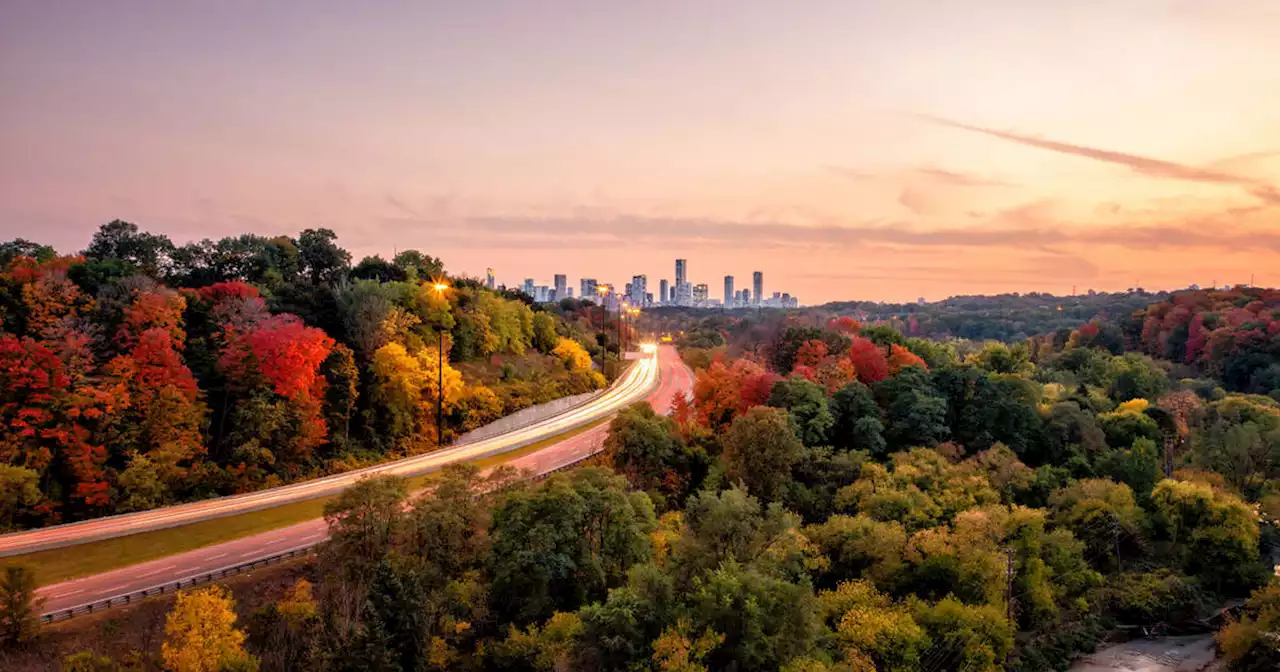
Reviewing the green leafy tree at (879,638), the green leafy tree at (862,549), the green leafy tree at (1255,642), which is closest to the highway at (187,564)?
the green leafy tree at (862,549)

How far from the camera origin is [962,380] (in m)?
59.0

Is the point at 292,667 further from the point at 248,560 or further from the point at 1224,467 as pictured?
the point at 1224,467

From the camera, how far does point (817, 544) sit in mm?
39000

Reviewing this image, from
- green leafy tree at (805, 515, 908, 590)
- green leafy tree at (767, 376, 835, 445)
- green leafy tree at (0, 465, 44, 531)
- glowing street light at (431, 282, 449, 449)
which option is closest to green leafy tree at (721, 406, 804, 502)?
green leafy tree at (767, 376, 835, 445)

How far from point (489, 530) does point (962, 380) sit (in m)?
42.8

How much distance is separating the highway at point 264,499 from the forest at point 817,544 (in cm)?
631

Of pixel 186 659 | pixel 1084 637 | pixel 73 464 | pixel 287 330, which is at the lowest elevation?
pixel 1084 637

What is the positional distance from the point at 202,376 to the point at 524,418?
2551 centimetres

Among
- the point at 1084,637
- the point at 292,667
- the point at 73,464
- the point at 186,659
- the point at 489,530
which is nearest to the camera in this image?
the point at 186,659

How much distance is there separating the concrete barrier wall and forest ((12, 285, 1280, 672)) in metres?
13.0

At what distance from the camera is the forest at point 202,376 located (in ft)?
123

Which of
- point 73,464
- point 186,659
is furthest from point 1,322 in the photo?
point 186,659

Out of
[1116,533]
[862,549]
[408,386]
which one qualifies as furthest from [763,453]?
[408,386]

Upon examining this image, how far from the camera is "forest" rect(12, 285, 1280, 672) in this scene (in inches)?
1069
